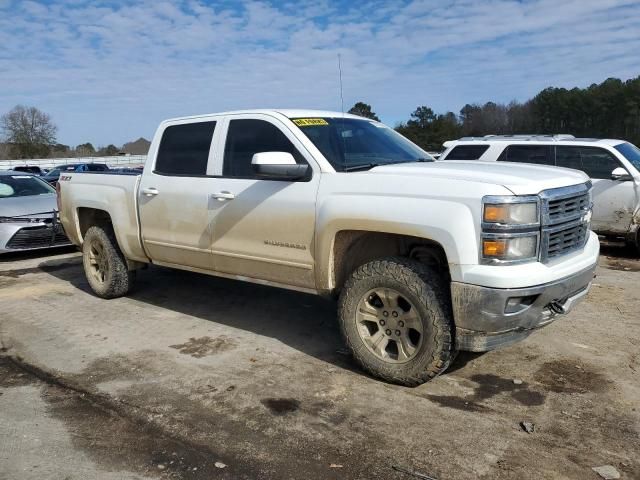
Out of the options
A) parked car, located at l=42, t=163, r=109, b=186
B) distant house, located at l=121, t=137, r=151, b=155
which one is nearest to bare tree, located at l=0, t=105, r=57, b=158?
distant house, located at l=121, t=137, r=151, b=155

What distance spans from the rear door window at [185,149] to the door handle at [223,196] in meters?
0.37

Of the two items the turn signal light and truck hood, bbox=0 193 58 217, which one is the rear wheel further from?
the turn signal light

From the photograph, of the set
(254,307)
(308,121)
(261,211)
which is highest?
(308,121)

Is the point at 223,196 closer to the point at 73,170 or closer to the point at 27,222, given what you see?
the point at 27,222

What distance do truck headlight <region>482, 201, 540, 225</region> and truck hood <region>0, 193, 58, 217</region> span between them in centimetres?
835

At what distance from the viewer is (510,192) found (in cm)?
358

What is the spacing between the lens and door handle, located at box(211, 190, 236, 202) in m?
4.96

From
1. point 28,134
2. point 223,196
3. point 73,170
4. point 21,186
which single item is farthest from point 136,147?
point 223,196

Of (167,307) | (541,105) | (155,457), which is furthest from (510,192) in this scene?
(541,105)

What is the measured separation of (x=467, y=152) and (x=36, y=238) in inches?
A: 285

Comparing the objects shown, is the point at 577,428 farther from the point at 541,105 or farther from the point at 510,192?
the point at 541,105

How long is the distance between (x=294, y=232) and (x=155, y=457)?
1934mm

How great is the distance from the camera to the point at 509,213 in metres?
3.56

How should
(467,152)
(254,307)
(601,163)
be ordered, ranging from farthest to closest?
(467,152)
(601,163)
(254,307)
